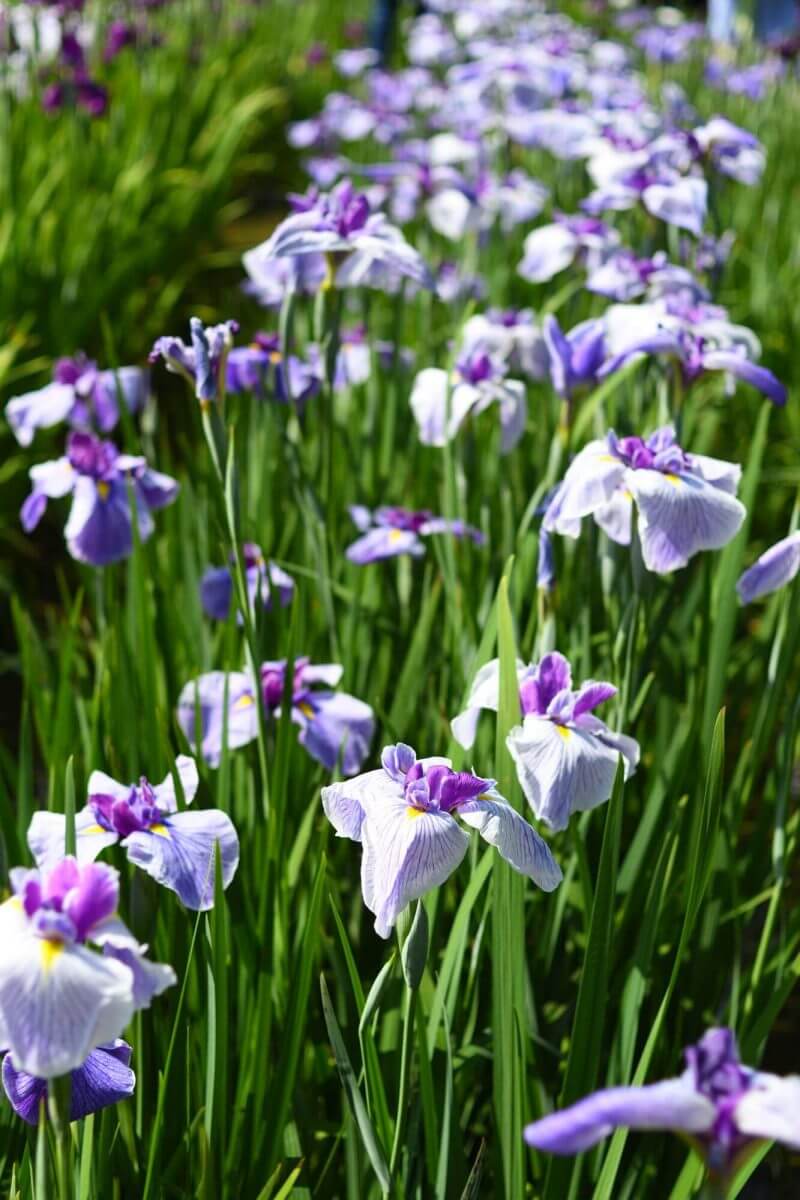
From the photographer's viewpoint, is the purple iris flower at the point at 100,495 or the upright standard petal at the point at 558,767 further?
the purple iris flower at the point at 100,495

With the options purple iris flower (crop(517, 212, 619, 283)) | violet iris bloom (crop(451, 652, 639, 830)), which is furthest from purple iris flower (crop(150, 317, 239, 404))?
purple iris flower (crop(517, 212, 619, 283))

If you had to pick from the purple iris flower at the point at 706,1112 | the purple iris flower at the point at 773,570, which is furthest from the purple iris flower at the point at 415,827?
the purple iris flower at the point at 773,570

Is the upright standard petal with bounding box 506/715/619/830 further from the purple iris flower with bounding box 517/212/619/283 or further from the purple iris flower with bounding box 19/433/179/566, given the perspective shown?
the purple iris flower with bounding box 517/212/619/283

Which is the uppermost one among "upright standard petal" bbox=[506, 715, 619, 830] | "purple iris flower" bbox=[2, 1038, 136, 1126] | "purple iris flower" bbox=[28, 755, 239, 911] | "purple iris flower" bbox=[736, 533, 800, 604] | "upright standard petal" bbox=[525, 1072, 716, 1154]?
"upright standard petal" bbox=[525, 1072, 716, 1154]

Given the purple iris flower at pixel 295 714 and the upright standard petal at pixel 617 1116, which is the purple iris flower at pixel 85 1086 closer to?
the upright standard petal at pixel 617 1116

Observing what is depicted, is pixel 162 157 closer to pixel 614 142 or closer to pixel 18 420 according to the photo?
pixel 614 142

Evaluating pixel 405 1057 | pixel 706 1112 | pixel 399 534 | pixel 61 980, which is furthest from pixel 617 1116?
pixel 399 534
